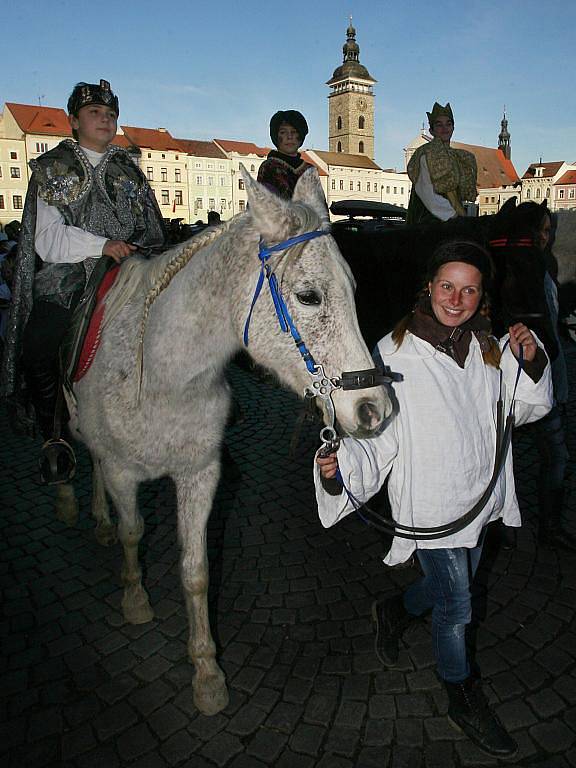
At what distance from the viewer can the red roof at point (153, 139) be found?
239 ft

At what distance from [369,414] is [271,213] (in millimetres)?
878

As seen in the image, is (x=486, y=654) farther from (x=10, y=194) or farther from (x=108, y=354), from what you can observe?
(x=10, y=194)

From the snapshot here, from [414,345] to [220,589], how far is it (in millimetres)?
2365

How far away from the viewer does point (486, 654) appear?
319cm

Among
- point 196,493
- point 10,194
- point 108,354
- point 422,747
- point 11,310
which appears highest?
point 10,194

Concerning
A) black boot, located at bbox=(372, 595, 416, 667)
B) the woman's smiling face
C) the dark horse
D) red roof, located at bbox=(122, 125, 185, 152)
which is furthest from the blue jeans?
red roof, located at bbox=(122, 125, 185, 152)

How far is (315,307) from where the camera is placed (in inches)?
83.6

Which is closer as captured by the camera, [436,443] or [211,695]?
[436,443]

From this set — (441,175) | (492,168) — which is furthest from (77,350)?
(492,168)

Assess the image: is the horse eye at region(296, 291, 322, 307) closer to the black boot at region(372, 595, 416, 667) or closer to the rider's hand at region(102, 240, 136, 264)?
the rider's hand at region(102, 240, 136, 264)

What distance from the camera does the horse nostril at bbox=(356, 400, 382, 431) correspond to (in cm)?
203

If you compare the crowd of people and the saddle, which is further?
the saddle

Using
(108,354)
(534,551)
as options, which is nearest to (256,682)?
(108,354)

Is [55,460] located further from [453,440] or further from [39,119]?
[39,119]
